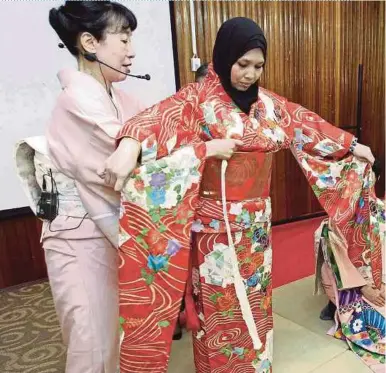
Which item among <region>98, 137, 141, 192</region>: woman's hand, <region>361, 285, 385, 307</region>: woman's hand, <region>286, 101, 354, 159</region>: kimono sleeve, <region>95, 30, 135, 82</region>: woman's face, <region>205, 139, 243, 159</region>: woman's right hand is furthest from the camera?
<region>361, 285, 385, 307</region>: woman's hand

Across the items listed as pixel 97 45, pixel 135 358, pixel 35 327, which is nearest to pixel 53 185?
pixel 97 45

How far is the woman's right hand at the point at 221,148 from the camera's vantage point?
1.09m

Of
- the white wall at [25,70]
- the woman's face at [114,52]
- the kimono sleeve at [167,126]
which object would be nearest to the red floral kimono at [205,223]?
the kimono sleeve at [167,126]

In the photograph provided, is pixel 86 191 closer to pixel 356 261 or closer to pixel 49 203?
pixel 49 203

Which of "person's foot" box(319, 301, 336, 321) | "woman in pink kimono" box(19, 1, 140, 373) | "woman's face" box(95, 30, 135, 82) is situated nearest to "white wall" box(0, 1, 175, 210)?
"woman in pink kimono" box(19, 1, 140, 373)

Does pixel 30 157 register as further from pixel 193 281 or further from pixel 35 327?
pixel 35 327

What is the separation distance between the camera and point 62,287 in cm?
117

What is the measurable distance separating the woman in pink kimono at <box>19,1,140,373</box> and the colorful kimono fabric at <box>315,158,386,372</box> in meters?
0.91

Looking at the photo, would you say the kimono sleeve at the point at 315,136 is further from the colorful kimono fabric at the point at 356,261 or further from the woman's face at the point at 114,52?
the woman's face at the point at 114,52

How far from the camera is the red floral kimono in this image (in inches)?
41.6

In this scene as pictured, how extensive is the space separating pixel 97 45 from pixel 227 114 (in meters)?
0.47

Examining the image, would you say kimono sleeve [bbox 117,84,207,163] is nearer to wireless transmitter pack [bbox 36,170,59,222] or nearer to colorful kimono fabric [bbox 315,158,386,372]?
wireless transmitter pack [bbox 36,170,59,222]

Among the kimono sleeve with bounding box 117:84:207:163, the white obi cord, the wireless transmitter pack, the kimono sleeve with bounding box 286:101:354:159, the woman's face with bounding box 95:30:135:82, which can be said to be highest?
the woman's face with bounding box 95:30:135:82

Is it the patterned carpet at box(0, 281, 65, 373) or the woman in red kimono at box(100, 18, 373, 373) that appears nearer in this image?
the woman in red kimono at box(100, 18, 373, 373)
